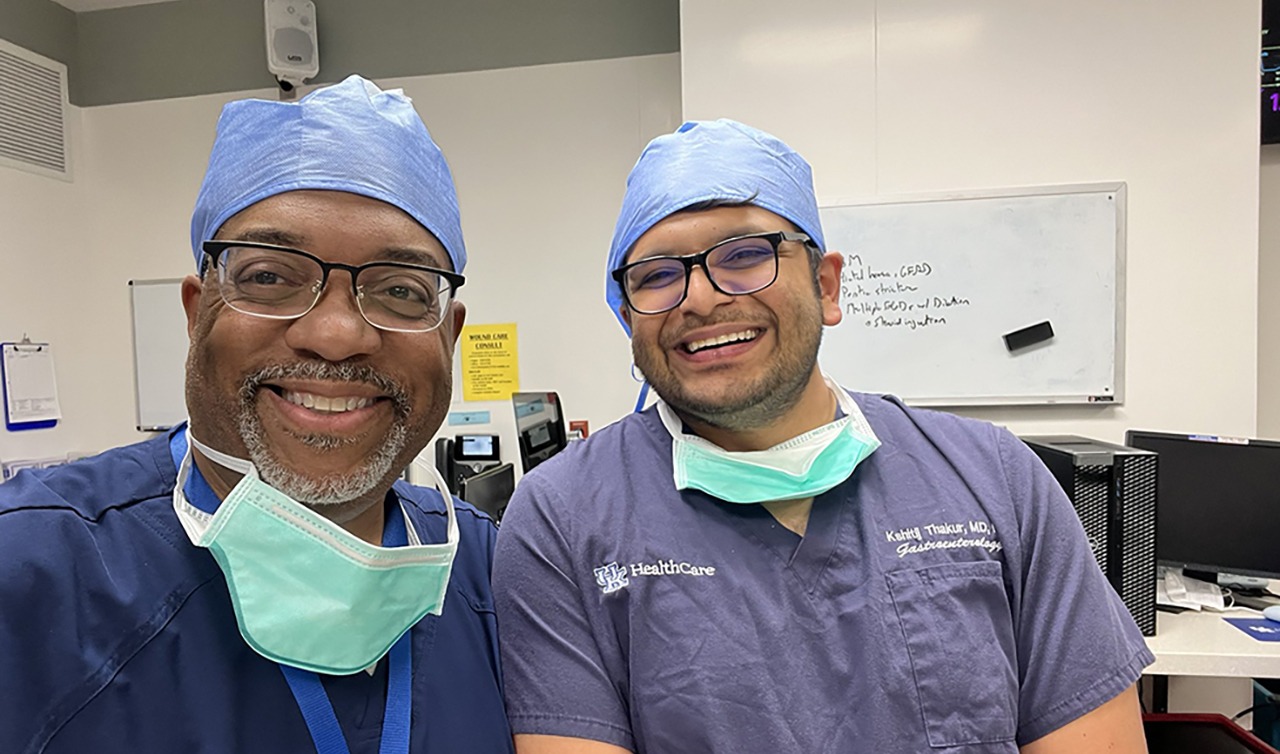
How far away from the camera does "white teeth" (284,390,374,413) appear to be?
83 cm

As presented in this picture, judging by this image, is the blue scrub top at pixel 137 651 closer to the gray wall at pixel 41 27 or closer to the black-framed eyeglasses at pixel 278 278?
the black-framed eyeglasses at pixel 278 278

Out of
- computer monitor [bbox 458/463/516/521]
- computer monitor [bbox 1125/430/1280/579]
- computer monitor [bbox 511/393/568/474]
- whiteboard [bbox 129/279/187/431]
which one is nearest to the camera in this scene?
computer monitor [bbox 1125/430/1280/579]

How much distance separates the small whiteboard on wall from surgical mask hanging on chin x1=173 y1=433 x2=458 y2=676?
2.31m

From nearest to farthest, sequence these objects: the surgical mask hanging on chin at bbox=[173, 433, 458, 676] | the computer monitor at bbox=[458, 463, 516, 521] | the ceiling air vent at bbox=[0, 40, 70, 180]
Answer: the surgical mask hanging on chin at bbox=[173, 433, 458, 676] → the computer monitor at bbox=[458, 463, 516, 521] → the ceiling air vent at bbox=[0, 40, 70, 180]

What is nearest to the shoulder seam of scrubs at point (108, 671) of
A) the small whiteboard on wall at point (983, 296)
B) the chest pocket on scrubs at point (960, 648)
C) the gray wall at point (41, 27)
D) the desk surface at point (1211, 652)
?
the chest pocket on scrubs at point (960, 648)

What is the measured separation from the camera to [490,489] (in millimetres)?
2393

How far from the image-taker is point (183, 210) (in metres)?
3.76

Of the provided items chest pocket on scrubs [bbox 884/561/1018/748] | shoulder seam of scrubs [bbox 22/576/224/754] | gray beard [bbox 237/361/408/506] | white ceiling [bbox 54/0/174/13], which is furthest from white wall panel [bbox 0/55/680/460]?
shoulder seam of scrubs [bbox 22/576/224/754]

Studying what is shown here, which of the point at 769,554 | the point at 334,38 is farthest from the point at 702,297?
the point at 334,38

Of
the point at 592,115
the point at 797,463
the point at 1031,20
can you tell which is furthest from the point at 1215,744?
the point at 592,115

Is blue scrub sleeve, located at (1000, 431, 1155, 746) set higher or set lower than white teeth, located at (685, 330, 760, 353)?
lower

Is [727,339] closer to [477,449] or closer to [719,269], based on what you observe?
[719,269]

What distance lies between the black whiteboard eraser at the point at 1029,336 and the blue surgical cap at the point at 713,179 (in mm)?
1864

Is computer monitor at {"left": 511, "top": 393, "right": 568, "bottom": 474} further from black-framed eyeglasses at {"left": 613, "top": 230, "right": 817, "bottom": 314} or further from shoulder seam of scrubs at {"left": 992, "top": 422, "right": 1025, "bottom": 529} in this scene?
shoulder seam of scrubs at {"left": 992, "top": 422, "right": 1025, "bottom": 529}
